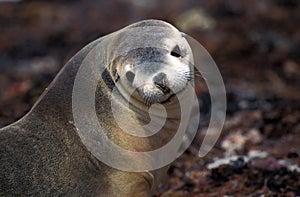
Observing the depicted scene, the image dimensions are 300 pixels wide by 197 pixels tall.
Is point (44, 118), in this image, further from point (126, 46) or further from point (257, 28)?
point (257, 28)

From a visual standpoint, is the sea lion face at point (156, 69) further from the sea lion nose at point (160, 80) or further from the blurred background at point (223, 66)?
the blurred background at point (223, 66)

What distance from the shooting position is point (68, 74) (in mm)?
4855

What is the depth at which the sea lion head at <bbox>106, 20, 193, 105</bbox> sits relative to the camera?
4352mm

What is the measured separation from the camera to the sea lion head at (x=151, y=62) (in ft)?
14.3

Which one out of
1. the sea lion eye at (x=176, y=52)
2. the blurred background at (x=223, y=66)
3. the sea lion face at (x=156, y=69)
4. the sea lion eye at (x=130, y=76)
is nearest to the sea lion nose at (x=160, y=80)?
the sea lion face at (x=156, y=69)

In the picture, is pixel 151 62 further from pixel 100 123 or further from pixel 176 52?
pixel 100 123

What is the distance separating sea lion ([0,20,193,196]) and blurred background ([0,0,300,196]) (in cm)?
132

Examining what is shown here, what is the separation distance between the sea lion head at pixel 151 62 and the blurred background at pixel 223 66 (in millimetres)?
1605

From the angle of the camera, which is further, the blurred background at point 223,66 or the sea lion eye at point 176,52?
the blurred background at point 223,66

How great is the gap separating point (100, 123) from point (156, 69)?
25.2 inches

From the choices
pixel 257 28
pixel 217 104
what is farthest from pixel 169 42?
pixel 257 28

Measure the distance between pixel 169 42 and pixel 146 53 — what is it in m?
0.20

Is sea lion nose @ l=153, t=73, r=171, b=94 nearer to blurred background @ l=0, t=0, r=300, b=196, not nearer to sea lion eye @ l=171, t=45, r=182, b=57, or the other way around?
sea lion eye @ l=171, t=45, r=182, b=57

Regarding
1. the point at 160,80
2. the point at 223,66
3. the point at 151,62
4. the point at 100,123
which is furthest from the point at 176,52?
the point at 223,66
